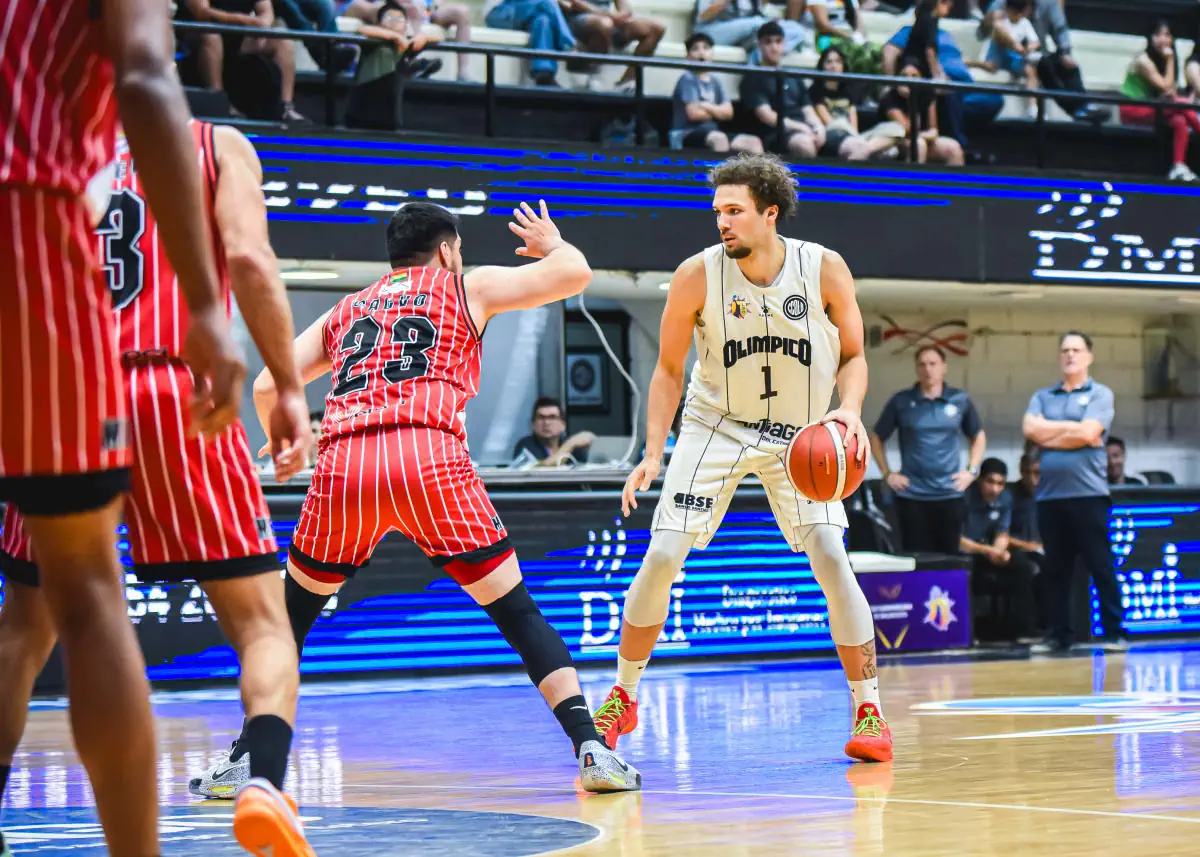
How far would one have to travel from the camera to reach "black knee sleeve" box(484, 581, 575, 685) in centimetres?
458

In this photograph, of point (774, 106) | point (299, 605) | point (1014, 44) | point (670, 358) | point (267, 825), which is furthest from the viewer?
point (1014, 44)

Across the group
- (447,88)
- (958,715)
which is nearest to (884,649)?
(958,715)

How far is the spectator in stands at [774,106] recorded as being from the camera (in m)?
11.2

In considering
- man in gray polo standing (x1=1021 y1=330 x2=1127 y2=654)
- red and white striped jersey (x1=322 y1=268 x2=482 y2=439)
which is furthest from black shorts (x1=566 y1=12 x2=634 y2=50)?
red and white striped jersey (x1=322 y1=268 x2=482 y2=439)

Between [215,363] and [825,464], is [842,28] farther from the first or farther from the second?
[215,363]

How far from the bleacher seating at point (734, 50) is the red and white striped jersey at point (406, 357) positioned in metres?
6.43

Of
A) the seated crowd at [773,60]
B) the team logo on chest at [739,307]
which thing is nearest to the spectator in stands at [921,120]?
the seated crowd at [773,60]

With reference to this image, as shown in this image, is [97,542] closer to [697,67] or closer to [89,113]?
[89,113]

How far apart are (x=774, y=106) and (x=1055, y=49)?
3.51 metres

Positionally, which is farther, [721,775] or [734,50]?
[734,50]

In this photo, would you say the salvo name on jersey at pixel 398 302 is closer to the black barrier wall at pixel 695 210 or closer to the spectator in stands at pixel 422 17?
the black barrier wall at pixel 695 210

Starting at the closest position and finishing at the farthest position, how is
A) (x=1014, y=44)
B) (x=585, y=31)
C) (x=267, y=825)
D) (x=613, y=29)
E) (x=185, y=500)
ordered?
(x=267, y=825) → (x=185, y=500) → (x=585, y=31) → (x=613, y=29) → (x=1014, y=44)

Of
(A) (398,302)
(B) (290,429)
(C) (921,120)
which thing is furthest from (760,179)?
(C) (921,120)

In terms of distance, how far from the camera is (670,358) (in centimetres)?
559
